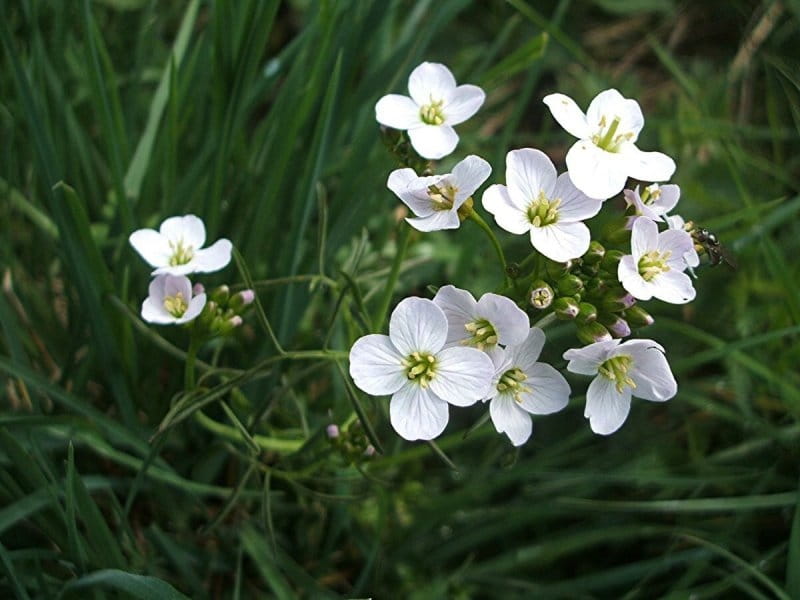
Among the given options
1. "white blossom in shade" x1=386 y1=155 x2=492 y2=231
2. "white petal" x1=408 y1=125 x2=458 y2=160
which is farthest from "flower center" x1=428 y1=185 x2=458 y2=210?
"white petal" x1=408 y1=125 x2=458 y2=160

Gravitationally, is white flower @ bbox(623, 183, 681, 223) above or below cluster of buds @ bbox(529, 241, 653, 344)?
above

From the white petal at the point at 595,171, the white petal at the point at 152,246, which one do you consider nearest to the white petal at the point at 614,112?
the white petal at the point at 595,171

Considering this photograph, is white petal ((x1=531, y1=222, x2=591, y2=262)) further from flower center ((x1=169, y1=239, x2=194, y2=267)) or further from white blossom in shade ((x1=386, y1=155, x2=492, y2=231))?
flower center ((x1=169, y1=239, x2=194, y2=267))

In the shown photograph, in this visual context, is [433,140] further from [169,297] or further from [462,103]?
[169,297]

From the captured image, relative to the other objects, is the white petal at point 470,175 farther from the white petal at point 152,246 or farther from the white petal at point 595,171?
the white petal at point 152,246

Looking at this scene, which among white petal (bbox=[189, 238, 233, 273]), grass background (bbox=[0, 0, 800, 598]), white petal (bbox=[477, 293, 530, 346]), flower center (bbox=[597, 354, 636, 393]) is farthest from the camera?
grass background (bbox=[0, 0, 800, 598])

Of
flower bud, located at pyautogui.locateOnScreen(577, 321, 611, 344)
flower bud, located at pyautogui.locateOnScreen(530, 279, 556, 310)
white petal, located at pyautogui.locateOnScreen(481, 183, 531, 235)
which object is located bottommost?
flower bud, located at pyautogui.locateOnScreen(577, 321, 611, 344)
